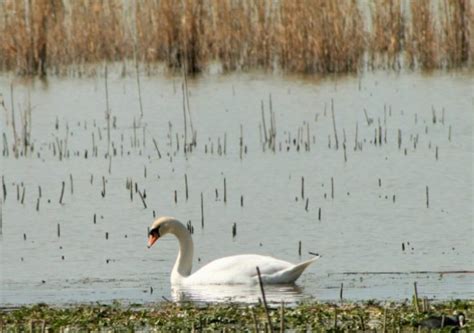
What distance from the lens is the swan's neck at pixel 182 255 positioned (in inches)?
473

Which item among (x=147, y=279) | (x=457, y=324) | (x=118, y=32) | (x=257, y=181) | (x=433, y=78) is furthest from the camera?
(x=118, y=32)

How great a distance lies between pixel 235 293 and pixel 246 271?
0.31 metres

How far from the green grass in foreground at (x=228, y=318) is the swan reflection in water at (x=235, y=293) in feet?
3.19

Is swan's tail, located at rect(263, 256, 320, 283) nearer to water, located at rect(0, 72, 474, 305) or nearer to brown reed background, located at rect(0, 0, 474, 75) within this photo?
water, located at rect(0, 72, 474, 305)

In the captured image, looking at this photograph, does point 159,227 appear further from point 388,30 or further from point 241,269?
point 388,30

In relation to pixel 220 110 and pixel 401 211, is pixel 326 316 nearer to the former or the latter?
pixel 401 211

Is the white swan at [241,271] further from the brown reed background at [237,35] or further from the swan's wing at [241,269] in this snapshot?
the brown reed background at [237,35]

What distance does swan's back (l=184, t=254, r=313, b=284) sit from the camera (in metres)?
11.5

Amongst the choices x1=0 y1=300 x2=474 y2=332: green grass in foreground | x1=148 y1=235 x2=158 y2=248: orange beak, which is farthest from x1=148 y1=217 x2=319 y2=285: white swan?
x1=0 y1=300 x2=474 y2=332: green grass in foreground

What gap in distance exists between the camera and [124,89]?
81.9ft

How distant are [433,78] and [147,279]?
509 inches

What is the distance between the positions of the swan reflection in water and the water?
3cm

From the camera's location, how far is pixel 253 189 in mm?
16250

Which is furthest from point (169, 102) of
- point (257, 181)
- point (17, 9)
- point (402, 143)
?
point (257, 181)
